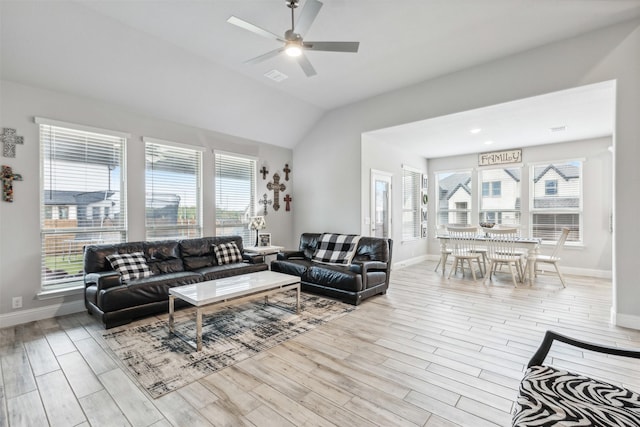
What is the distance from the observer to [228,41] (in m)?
3.51

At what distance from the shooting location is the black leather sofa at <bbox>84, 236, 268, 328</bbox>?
3.22 metres

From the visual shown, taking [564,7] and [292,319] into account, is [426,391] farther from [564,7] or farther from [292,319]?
[564,7]

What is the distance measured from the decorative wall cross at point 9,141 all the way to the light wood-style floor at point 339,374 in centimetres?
198

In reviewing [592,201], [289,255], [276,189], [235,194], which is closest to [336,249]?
[289,255]

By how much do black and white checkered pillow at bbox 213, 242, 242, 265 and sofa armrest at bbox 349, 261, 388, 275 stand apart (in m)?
1.92

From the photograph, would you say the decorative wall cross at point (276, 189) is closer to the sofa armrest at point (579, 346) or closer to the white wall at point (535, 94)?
the white wall at point (535, 94)

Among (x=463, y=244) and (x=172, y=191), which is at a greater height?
(x=172, y=191)

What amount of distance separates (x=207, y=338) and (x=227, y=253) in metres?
1.92

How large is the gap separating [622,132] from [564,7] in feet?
4.90

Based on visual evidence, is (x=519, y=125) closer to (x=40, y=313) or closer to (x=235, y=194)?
(x=235, y=194)

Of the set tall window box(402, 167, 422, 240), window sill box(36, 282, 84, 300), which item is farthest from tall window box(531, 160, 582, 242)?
window sill box(36, 282, 84, 300)

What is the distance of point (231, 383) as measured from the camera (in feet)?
7.25

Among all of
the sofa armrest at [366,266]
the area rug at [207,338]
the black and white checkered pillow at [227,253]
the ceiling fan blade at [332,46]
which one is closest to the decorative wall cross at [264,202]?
the black and white checkered pillow at [227,253]

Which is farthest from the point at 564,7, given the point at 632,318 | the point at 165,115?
the point at 165,115
